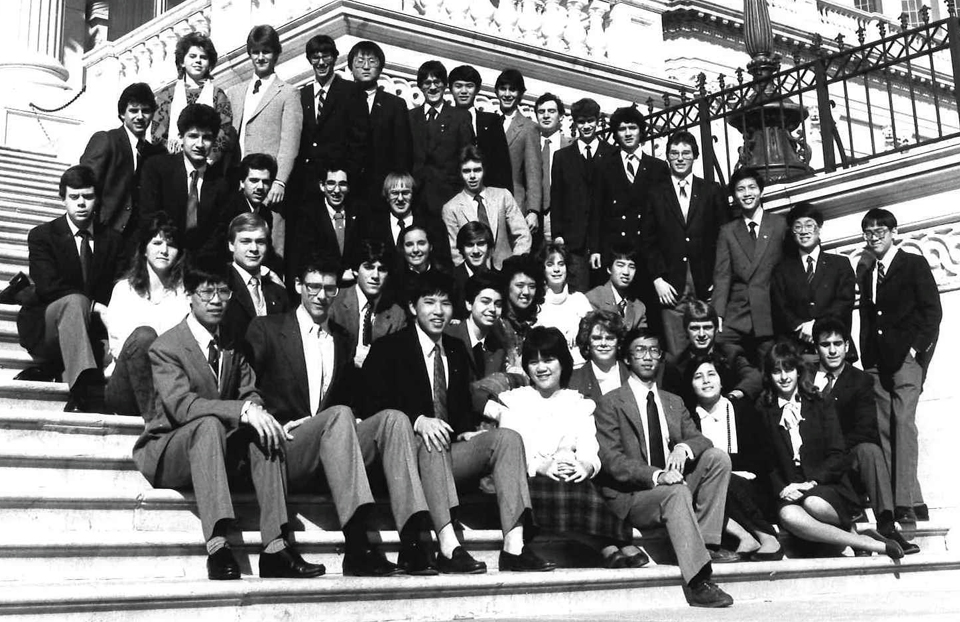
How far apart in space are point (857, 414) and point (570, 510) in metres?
2.71

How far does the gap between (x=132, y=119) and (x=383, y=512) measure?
367 cm

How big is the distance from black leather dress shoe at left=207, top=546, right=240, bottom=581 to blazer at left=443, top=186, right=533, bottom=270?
3.85m

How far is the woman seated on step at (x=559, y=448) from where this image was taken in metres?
6.73

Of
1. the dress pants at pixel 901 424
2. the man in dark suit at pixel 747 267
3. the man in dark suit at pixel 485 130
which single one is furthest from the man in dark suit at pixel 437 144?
the dress pants at pixel 901 424

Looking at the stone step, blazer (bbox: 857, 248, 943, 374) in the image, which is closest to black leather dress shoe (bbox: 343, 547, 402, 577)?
the stone step

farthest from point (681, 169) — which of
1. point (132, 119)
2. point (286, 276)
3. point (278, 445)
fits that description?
point (278, 445)

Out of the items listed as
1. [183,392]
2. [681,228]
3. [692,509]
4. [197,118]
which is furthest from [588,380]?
[197,118]

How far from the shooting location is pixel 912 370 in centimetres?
895

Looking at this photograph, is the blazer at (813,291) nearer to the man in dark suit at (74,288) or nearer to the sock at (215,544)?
the man in dark suit at (74,288)

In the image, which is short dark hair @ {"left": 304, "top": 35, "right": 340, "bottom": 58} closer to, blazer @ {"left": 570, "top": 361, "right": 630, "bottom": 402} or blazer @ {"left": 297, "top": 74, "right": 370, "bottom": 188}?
blazer @ {"left": 297, "top": 74, "right": 370, "bottom": 188}

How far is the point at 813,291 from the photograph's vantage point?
9062 mm

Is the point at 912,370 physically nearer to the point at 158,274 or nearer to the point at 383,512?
the point at 383,512

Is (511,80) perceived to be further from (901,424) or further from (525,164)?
(901,424)

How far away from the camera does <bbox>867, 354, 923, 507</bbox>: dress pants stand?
8.56 metres
